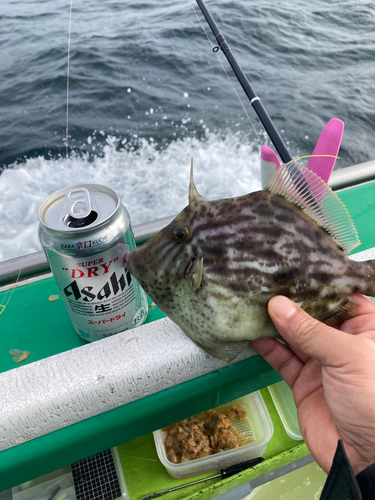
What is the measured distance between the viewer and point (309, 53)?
732 centimetres

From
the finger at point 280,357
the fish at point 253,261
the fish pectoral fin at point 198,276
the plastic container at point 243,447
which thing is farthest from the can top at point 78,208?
the plastic container at point 243,447

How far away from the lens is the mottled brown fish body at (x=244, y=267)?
88 cm

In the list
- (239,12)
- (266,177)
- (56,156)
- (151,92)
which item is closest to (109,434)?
(266,177)

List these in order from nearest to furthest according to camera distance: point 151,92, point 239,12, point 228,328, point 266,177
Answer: point 228,328 → point 266,177 → point 151,92 → point 239,12

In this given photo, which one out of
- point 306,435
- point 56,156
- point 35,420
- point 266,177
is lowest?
point 56,156

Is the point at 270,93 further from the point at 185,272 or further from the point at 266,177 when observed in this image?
the point at 185,272

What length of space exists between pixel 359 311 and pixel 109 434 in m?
0.81

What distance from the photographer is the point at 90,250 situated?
3.04 ft

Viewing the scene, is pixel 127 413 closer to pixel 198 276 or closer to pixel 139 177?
pixel 198 276

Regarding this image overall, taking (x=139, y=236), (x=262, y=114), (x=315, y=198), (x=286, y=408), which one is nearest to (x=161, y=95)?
(x=262, y=114)

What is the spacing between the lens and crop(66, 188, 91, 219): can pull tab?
0.95 meters

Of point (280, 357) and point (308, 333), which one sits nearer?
point (308, 333)

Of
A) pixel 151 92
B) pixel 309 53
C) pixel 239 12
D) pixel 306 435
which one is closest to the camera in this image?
pixel 306 435

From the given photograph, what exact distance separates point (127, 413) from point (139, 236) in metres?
0.91
